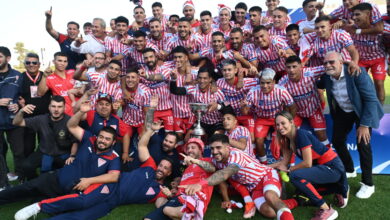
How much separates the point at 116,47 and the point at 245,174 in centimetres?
450

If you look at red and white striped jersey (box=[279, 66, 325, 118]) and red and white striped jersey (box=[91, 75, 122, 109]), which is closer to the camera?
red and white striped jersey (box=[279, 66, 325, 118])

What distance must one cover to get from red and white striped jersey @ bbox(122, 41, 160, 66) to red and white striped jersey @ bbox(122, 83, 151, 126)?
774 millimetres

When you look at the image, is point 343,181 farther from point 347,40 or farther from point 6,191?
point 6,191

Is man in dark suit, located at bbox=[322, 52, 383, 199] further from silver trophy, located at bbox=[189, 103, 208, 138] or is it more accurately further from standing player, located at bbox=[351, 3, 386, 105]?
silver trophy, located at bbox=[189, 103, 208, 138]

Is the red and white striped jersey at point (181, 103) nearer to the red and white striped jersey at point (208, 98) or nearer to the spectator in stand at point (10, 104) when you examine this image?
the red and white striped jersey at point (208, 98)

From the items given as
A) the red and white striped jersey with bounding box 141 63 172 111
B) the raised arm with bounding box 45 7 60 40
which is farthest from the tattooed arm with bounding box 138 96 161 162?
the raised arm with bounding box 45 7 60 40

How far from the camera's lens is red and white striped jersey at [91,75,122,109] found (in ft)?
19.2

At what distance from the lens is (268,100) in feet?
17.4

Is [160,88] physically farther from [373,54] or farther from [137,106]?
[373,54]

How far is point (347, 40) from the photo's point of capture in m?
5.28

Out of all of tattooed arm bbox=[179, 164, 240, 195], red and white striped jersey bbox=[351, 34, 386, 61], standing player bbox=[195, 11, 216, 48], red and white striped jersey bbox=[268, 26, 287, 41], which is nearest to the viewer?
tattooed arm bbox=[179, 164, 240, 195]

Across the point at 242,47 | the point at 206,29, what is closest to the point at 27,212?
the point at 242,47

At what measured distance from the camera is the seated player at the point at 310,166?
12.8 ft

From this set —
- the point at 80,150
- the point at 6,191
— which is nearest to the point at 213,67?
the point at 80,150
